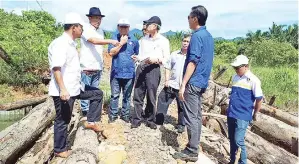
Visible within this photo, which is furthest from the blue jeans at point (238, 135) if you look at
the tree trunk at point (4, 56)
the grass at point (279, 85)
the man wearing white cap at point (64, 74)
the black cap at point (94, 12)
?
the tree trunk at point (4, 56)

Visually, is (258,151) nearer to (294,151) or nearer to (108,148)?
(294,151)

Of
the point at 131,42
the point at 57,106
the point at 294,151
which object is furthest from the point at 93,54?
the point at 294,151

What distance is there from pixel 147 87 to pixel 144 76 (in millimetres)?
190

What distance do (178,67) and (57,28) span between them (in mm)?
15972

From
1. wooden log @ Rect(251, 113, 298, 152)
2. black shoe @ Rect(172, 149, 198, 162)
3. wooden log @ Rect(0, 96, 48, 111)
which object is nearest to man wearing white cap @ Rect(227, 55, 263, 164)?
black shoe @ Rect(172, 149, 198, 162)

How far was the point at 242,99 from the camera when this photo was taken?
16.9 feet

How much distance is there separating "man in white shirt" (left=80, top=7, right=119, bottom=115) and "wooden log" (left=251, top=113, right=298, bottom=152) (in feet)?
13.2

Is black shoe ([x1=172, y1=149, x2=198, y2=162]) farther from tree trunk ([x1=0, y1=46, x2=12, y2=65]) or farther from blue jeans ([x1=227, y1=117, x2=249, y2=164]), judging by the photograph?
tree trunk ([x1=0, y1=46, x2=12, y2=65])

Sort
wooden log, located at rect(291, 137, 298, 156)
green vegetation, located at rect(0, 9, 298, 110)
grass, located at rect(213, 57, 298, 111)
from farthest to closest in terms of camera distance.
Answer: grass, located at rect(213, 57, 298, 111), green vegetation, located at rect(0, 9, 298, 110), wooden log, located at rect(291, 137, 298, 156)

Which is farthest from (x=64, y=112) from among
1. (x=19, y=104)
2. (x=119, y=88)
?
(x=19, y=104)

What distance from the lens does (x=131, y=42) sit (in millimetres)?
6004

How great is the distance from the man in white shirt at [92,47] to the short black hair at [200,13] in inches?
59.2

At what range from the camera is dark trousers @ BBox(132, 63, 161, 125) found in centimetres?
589

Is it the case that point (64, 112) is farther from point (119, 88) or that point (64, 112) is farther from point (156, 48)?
point (156, 48)
